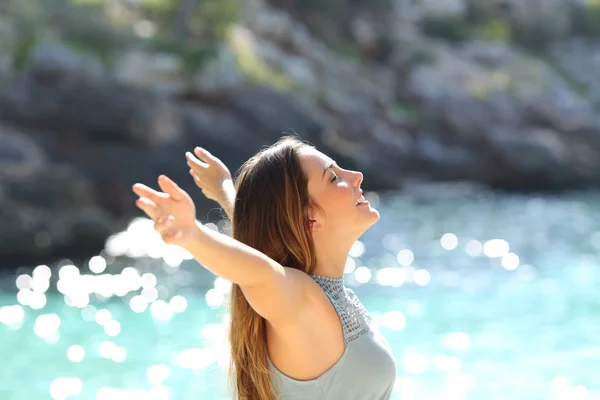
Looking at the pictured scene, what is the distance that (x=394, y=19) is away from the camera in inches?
1208

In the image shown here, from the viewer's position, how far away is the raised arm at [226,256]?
201 centimetres

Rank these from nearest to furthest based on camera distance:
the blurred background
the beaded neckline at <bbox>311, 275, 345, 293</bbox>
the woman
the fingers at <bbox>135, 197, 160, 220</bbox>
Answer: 1. the fingers at <bbox>135, 197, 160, 220</bbox>
2. the woman
3. the beaded neckline at <bbox>311, 275, 345, 293</bbox>
4. the blurred background

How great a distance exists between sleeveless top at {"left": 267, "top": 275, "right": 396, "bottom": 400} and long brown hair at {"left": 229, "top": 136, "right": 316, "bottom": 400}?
0.17ft

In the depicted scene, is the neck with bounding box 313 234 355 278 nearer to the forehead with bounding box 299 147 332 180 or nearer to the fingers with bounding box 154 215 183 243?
the forehead with bounding box 299 147 332 180

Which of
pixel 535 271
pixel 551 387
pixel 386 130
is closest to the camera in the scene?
pixel 551 387

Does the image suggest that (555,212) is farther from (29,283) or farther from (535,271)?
(29,283)

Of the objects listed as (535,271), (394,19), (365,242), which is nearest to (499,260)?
(535,271)

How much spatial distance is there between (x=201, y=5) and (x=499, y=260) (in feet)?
37.9

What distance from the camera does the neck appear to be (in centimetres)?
260

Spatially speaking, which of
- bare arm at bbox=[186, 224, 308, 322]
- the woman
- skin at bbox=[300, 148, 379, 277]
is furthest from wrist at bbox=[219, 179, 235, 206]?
bare arm at bbox=[186, 224, 308, 322]

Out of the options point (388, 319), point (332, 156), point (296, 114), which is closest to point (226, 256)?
point (388, 319)

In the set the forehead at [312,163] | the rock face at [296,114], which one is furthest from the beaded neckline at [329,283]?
the rock face at [296,114]

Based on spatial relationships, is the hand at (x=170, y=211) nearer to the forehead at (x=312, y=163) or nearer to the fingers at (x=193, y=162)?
the forehead at (x=312, y=163)

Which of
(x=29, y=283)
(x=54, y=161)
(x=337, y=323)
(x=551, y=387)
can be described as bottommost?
(x=337, y=323)
